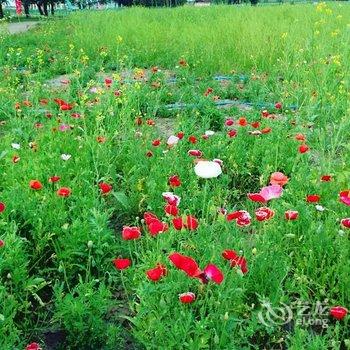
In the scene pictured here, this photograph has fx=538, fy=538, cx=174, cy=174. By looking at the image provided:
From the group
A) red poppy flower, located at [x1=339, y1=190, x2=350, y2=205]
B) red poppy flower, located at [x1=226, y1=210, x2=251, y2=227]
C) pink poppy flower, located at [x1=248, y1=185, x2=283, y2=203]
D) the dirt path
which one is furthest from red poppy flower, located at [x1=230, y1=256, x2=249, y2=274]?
the dirt path

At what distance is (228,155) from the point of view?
13.7ft

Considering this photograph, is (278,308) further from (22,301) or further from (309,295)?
(22,301)

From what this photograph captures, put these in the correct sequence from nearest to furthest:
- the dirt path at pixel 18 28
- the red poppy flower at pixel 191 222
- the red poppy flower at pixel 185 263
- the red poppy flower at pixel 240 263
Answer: the red poppy flower at pixel 185 263 → the red poppy flower at pixel 240 263 → the red poppy flower at pixel 191 222 → the dirt path at pixel 18 28

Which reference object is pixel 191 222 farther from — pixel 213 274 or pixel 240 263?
pixel 213 274

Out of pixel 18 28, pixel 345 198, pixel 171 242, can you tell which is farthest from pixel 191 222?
pixel 18 28

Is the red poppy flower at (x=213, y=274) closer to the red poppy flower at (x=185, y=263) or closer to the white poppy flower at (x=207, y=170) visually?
the red poppy flower at (x=185, y=263)

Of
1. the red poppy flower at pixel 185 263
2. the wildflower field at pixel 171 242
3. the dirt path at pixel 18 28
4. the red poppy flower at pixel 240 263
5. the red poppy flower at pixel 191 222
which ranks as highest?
the red poppy flower at pixel 185 263

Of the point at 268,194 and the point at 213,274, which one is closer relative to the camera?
the point at 213,274

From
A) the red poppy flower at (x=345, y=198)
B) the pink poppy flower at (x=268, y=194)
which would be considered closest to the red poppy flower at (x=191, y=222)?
the pink poppy flower at (x=268, y=194)

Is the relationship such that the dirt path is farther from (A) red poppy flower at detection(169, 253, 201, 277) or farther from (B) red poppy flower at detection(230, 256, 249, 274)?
(A) red poppy flower at detection(169, 253, 201, 277)

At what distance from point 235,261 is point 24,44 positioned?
11.1m

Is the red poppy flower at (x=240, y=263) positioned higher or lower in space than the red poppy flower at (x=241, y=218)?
lower

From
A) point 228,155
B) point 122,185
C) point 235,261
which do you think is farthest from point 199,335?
point 228,155

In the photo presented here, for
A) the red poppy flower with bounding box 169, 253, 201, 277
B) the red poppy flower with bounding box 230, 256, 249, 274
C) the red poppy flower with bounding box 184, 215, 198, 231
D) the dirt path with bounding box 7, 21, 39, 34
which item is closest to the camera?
the red poppy flower with bounding box 169, 253, 201, 277
